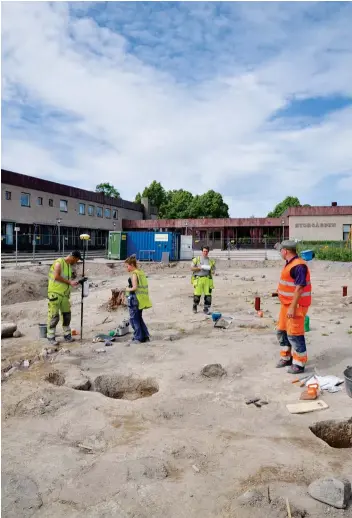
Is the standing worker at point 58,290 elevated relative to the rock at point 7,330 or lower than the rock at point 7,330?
elevated

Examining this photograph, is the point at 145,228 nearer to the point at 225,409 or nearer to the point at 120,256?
the point at 120,256

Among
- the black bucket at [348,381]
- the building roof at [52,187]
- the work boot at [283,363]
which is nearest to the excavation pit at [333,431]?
the black bucket at [348,381]

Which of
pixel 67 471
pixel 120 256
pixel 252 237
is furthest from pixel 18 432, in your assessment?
pixel 252 237

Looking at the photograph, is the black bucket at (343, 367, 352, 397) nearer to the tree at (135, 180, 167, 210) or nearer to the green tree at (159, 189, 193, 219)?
the green tree at (159, 189, 193, 219)

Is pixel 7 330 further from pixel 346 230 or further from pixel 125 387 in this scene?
pixel 346 230

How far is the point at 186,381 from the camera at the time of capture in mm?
5887

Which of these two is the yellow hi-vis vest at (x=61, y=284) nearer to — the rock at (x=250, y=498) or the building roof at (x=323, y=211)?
the rock at (x=250, y=498)

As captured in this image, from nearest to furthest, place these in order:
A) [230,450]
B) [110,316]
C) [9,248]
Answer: [230,450], [110,316], [9,248]

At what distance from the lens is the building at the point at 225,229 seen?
138 feet

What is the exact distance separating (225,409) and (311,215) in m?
35.3

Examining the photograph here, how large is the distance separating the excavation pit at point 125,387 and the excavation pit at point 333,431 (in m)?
2.36

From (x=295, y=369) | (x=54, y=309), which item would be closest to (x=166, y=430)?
(x=295, y=369)

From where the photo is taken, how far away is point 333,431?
172 inches

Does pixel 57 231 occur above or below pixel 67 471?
above
